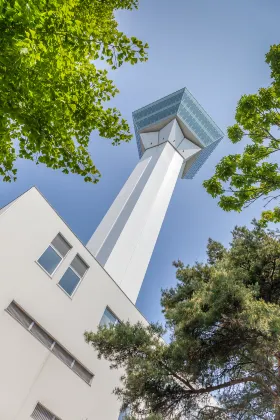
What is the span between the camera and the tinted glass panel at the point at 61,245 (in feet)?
40.0

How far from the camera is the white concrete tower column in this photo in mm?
21516

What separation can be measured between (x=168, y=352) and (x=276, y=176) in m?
5.68

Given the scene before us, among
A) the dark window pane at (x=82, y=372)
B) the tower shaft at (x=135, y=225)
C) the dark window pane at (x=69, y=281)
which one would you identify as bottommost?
the dark window pane at (x=82, y=372)

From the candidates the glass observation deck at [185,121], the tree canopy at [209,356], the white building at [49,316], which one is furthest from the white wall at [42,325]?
the glass observation deck at [185,121]

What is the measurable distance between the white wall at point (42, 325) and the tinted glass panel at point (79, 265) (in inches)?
11.3

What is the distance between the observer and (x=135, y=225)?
82.9 ft

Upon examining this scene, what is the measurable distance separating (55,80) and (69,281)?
8507 mm

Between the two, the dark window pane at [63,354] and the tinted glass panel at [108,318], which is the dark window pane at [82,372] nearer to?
the dark window pane at [63,354]

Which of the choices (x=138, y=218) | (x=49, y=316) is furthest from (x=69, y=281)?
(x=138, y=218)

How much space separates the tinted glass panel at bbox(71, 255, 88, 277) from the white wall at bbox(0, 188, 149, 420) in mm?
287

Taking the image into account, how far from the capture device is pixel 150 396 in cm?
769

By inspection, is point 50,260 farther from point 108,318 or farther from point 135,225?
point 135,225

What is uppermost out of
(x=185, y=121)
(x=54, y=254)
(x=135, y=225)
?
(x=185, y=121)

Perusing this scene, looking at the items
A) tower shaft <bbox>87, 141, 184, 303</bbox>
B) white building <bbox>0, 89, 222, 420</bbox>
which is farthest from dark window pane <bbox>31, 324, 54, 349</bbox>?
tower shaft <bbox>87, 141, 184, 303</bbox>
